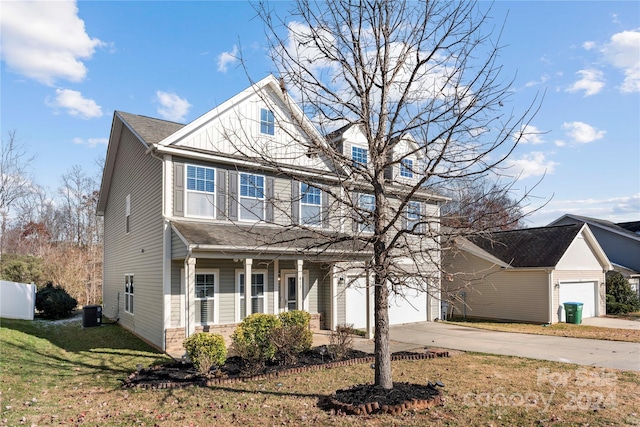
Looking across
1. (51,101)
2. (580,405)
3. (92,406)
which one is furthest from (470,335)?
(51,101)

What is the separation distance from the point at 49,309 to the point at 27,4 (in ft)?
46.4

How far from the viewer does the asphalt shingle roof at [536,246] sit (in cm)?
1992

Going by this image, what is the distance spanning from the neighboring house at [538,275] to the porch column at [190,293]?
1235 centimetres

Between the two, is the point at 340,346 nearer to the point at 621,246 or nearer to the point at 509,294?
the point at 509,294

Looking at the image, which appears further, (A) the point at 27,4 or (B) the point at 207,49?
(A) the point at 27,4

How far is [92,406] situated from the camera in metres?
7.04

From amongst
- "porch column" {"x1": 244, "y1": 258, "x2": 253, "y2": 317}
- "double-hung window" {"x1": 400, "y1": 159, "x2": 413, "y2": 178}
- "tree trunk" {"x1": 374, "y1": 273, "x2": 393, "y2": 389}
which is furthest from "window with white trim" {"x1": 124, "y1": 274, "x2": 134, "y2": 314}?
"tree trunk" {"x1": 374, "y1": 273, "x2": 393, "y2": 389}

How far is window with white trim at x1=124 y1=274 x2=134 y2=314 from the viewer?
53.7 ft

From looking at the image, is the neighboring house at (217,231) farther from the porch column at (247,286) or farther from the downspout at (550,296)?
the downspout at (550,296)

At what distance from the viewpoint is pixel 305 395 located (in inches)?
294

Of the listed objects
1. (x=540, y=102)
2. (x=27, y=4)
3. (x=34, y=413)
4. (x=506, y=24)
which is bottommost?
(x=34, y=413)

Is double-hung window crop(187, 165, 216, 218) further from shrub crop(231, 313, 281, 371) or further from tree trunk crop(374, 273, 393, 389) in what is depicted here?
tree trunk crop(374, 273, 393, 389)

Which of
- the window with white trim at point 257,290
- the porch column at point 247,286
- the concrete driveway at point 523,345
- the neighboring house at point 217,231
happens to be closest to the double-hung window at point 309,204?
the neighboring house at point 217,231

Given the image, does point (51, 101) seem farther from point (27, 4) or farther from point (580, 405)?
point (580, 405)
